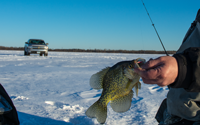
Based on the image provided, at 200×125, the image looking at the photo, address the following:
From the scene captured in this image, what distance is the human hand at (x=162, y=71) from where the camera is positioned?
0.96m

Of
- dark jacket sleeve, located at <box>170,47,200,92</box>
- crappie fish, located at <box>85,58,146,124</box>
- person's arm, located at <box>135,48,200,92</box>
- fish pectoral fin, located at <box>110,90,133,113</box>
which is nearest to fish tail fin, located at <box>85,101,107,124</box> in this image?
crappie fish, located at <box>85,58,146,124</box>

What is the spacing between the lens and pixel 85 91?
11.6 feet

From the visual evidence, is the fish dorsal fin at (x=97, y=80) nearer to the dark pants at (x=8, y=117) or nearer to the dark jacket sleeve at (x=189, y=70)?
the dark jacket sleeve at (x=189, y=70)

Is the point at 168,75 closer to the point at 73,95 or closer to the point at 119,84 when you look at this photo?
the point at 119,84

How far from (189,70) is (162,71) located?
19 centimetres

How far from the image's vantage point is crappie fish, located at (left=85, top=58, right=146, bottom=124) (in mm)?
1231

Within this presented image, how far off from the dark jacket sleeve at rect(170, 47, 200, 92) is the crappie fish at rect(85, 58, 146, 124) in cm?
28

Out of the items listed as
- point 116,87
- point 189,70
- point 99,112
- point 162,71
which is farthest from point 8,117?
point 189,70

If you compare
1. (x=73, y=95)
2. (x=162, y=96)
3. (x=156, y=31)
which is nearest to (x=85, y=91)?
(x=73, y=95)

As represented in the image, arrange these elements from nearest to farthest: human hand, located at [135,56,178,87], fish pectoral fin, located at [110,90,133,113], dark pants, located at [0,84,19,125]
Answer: human hand, located at [135,56,178,87]
fish pectoral fin, located at [110,90,133,113]
dark pants, located at [0,84,19,125]

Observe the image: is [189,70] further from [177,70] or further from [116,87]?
[116,87]

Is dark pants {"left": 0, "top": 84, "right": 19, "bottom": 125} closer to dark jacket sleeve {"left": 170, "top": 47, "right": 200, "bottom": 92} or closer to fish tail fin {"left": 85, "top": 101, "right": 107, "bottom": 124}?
fish tail fin {"left": 85, "top": 101, "right": 107, "bottom": 124}

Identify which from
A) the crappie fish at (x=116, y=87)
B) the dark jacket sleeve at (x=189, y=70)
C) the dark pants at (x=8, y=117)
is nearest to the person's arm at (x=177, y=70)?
the dark jacket sleeve at (x=189, y=70)

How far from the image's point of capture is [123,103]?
1349mm
